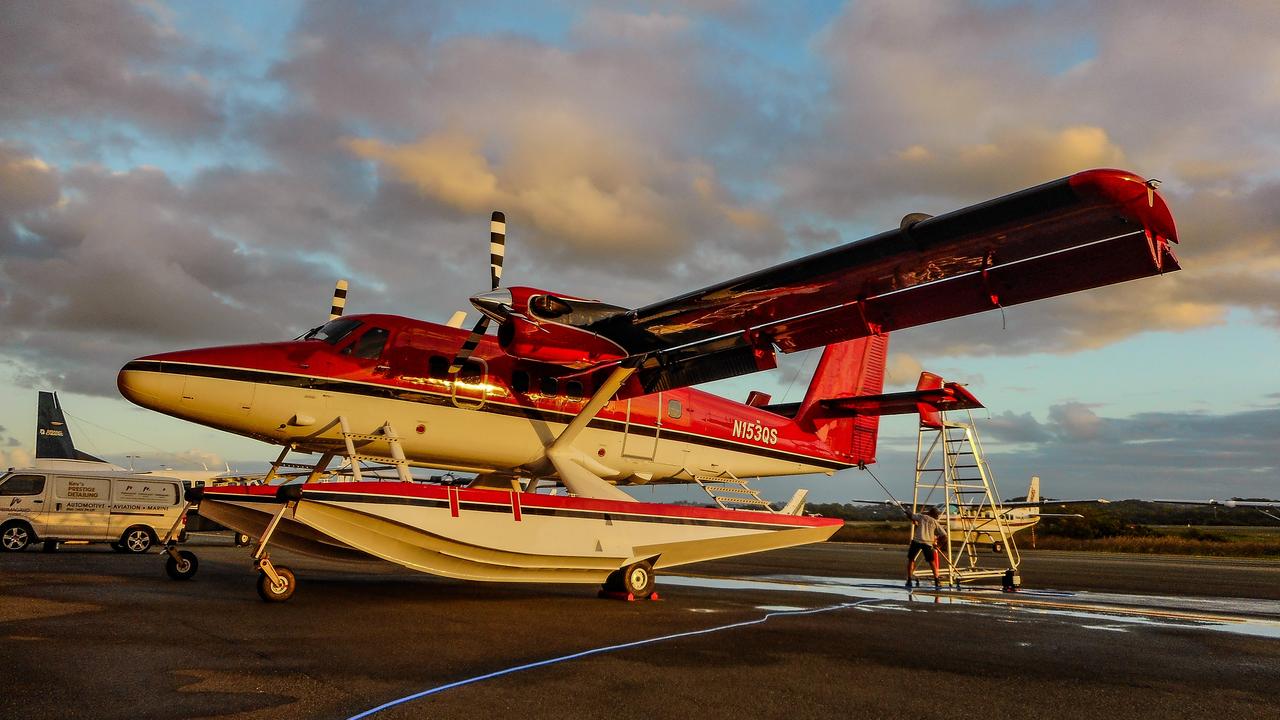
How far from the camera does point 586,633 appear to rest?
814 cm

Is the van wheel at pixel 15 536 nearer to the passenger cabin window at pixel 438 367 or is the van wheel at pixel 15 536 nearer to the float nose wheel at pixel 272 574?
the float nose wheel at pixel 272 574

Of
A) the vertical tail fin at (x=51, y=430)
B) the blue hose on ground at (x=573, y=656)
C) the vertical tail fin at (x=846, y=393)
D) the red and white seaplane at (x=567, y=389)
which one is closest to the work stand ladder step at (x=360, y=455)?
the red and white seaplane at (x=567, y=389)

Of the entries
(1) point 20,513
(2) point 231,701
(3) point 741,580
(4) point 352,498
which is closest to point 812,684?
(2) point 231,701

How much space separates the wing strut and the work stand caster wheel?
4.12 meters

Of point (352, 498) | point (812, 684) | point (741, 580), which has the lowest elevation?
point (741, 580)

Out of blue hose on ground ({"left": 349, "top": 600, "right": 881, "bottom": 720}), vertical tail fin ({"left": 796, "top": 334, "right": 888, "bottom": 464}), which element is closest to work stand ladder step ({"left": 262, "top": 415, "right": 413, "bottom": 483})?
blue hose on ground ({"left": 349, "top": 600, "right": 881, "bottom": 720})

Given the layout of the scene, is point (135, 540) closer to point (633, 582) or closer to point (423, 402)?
point (423, 402)

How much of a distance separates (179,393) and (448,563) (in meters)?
4.03

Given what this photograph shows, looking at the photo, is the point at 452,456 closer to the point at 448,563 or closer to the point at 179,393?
the point at 448,563

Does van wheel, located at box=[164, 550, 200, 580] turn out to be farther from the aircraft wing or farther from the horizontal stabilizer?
the horizontal stabilizer

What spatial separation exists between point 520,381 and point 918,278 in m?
6.02

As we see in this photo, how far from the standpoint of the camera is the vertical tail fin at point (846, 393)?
677 inches

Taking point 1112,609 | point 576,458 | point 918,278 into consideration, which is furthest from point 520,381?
point 1112,609

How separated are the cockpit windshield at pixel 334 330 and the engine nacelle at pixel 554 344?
2.22 meters
